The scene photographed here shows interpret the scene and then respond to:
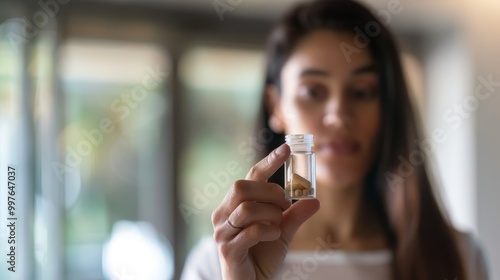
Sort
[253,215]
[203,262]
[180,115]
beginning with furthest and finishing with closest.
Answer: [180,115]
[203,262]
[253,215]

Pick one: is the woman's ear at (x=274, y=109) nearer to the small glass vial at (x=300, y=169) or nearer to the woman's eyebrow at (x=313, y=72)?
the woman's eyebrow at (x=313, y=72)

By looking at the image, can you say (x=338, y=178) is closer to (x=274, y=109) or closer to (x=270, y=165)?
(x=274, y=109)

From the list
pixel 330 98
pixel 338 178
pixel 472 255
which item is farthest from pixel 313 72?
pixel 472 255

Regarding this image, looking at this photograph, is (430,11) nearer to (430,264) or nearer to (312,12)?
(312,12)

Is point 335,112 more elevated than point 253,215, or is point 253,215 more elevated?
point 335,112

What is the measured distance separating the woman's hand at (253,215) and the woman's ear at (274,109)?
26cm

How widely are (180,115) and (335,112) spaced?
0.29m

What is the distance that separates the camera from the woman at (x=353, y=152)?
775mm

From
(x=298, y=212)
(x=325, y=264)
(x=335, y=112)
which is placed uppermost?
(x=335, y=112)

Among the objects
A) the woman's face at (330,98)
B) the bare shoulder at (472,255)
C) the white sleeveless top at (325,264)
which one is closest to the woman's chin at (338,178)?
the woman's face at (330,98)

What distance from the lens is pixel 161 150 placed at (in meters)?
0.89

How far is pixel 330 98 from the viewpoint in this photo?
775 millimetres

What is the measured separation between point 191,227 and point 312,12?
44cm

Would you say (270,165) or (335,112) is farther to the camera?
(335,112)
